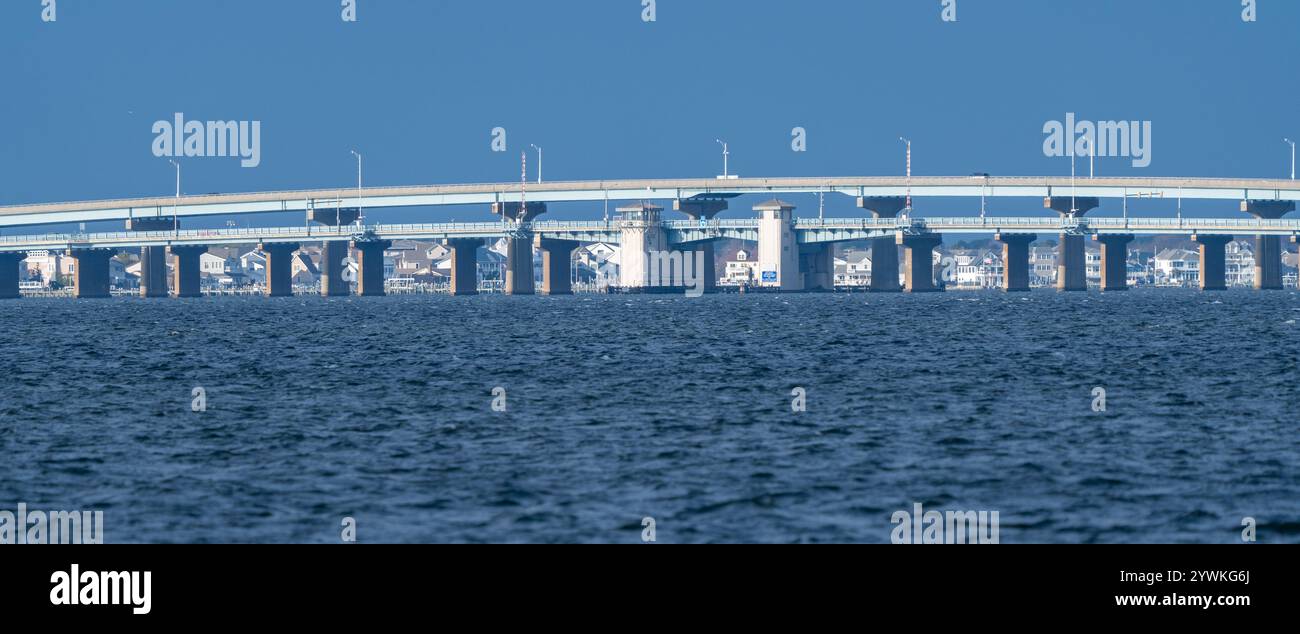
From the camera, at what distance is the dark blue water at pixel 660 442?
25.6 meters

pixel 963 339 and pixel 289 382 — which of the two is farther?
pixel 963 339

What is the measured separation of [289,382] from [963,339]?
112 ft

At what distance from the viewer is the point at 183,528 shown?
25.0 metres

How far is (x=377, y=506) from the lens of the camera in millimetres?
26750

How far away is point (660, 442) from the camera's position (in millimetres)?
34844

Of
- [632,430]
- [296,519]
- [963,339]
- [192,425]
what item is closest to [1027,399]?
[632,430]

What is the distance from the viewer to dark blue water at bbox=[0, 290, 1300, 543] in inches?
1008
